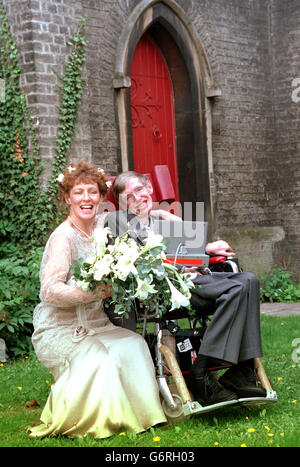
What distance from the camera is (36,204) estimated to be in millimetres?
7387

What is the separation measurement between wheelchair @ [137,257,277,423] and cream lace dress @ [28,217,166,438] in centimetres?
13

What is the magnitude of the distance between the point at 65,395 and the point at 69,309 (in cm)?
57

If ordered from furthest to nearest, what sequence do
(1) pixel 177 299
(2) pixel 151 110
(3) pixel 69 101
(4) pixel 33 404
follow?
(2) pixel 151 110 < (3) pixel 69 101 < (4) pixel 33 404 < (1) pixel 177 299

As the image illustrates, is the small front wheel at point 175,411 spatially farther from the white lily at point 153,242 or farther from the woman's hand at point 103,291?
the white lily at point 153,242

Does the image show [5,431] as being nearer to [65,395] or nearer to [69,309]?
[65,395]

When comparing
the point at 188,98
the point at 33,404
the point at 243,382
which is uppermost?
the point at 188,98

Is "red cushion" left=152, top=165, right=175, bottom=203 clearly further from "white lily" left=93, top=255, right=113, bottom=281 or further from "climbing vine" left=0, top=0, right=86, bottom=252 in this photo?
"climbing vine" left=0, top=0, right=86, bottom=252

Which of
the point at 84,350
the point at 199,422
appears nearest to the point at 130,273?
the point at 84,350

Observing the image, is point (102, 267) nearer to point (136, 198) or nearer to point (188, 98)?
point (136, 198)

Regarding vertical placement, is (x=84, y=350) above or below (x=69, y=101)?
below

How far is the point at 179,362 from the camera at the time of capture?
13.9 feet

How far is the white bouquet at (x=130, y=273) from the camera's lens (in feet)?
12.0

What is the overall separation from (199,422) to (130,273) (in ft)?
3.44
